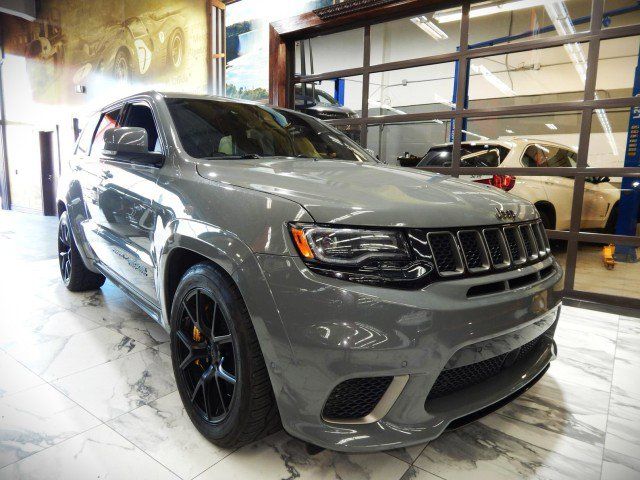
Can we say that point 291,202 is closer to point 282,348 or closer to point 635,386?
point 282,348

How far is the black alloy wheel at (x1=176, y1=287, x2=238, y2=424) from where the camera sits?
1542mm

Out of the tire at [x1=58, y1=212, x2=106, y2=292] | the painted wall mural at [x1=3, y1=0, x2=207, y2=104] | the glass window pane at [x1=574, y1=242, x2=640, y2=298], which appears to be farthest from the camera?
the painted wall mural at [x1=3, y1=0, x2=207, y2=104]

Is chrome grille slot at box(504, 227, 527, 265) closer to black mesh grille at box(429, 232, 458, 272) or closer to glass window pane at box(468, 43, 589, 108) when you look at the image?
black mesh grille at box(429, 232, 458, 272)

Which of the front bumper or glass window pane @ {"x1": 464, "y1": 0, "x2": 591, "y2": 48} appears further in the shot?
glass window pane @ {"x1": 464, "y1": 0, "x2": 591, "y2": 48}

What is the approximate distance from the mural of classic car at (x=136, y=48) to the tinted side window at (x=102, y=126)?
4533 millimetres

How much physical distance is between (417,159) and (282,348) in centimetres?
505

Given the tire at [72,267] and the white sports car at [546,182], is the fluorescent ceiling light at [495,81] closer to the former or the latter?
the white sports car at [546,182]

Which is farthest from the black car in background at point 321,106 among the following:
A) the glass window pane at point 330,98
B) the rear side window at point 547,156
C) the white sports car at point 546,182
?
the rear side window at point 547,156

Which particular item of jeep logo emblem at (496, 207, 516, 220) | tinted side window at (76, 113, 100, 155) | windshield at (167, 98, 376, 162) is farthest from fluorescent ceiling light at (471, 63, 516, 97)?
jeep logo emblem at (496, 207, 516, 220)

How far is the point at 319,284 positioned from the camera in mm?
1215

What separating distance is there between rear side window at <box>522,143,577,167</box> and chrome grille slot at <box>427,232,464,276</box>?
3.23 metres

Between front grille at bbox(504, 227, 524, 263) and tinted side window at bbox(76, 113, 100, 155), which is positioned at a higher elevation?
tinted side window at bbox(76, 113, 100, 155)

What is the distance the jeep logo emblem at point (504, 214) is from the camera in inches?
60.8

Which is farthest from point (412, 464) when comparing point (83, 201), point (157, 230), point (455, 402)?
point (83, 201)
